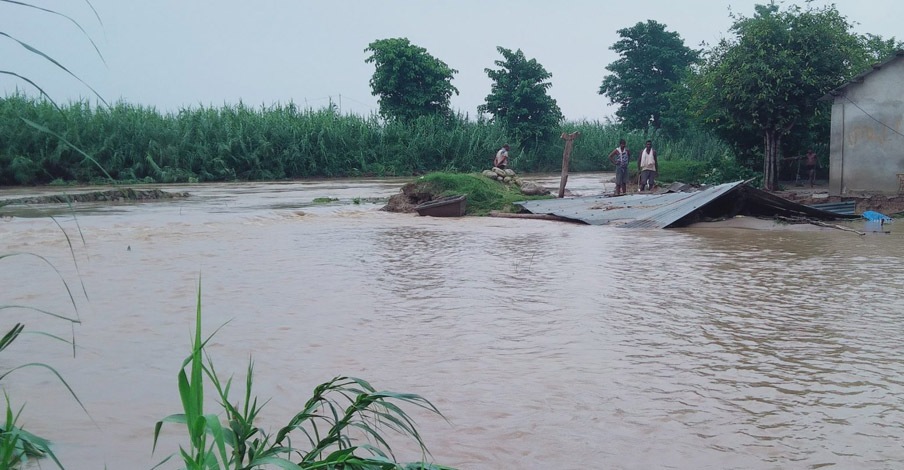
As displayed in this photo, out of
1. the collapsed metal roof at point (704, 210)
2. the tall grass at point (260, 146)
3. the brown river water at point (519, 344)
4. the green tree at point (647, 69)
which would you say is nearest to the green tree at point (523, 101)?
the tall grass at point (260, 146)

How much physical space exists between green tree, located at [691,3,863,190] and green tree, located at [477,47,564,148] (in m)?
16.9

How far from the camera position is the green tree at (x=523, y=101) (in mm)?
38219

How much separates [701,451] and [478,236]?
846cm

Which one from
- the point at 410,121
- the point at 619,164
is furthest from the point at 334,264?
the point at 410,121

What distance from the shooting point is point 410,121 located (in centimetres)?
3669

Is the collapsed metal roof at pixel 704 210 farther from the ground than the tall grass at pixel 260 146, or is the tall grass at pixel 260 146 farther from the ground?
the tall grass at pixel 260 146

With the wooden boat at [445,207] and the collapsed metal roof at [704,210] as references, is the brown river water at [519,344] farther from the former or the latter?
the wooden boat at [445,207]

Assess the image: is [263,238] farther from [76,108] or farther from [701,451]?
[76,108]

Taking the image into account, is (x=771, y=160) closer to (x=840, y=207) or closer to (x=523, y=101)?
(x=840, y=207)

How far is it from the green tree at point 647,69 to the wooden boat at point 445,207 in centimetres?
3102

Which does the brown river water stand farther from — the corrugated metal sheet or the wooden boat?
the wooden boat

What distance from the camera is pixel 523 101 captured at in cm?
3856

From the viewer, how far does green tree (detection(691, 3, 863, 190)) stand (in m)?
20.0

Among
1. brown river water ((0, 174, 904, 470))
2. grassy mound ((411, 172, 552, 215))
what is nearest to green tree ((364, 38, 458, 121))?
grassy mound ((411, 172, 552, 215))
